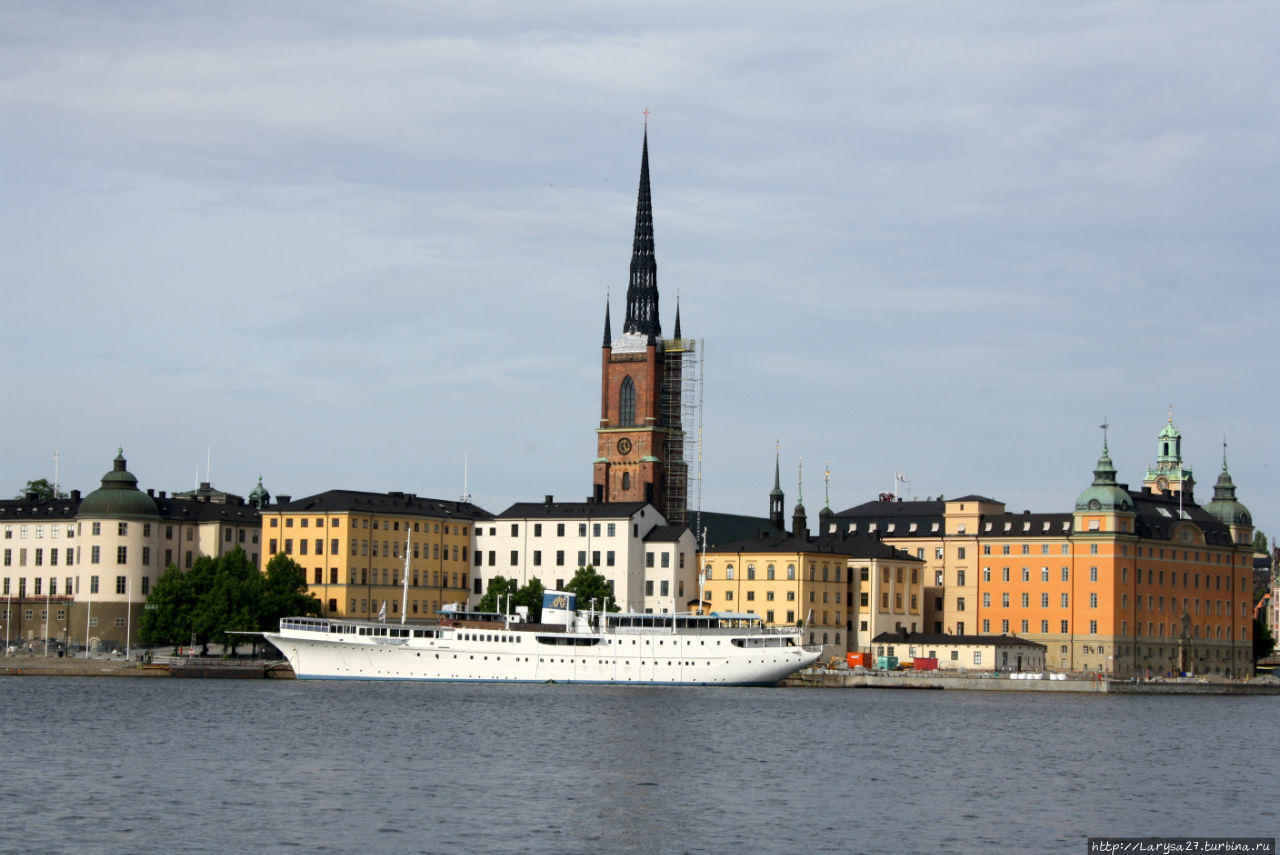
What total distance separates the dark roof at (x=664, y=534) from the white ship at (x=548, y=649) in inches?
1121

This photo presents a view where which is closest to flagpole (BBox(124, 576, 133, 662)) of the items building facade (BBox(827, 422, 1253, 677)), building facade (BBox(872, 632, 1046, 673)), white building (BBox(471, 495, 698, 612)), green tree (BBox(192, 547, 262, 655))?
green tree (BBox(192, 547, 262, 655))

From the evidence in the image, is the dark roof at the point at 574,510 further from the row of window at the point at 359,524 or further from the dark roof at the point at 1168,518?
the dark roof at the point at 1168,518

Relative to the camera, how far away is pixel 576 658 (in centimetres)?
13425

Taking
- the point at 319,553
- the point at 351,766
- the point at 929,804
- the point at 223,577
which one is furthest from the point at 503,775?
the point at 319,553

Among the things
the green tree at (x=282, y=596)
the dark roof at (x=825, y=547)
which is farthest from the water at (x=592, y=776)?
the dark roof at (x=825, y=547)

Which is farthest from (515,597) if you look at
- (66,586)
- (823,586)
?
(66,586)

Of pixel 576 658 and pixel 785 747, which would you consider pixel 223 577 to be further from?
pixel 785 747

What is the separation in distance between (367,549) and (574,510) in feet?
61.3

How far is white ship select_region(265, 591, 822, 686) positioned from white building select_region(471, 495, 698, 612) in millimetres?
25987

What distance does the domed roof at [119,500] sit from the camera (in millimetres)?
156375

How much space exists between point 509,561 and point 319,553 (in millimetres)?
17481

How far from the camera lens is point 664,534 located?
167750mm

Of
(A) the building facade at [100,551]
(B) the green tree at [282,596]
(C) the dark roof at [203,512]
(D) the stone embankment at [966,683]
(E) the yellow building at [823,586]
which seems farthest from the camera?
(E) the yellow building at [823,586]

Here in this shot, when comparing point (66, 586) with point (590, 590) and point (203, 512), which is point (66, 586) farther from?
point (590, 590)
